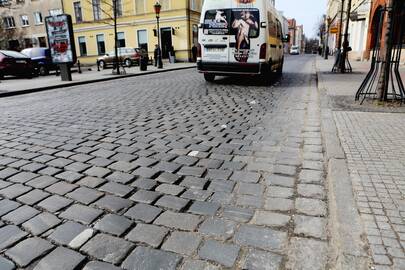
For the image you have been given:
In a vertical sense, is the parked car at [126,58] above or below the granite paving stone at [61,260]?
above

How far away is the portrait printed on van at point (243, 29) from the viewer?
1040 centimetres

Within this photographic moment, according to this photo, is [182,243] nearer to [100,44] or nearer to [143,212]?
[143,212]

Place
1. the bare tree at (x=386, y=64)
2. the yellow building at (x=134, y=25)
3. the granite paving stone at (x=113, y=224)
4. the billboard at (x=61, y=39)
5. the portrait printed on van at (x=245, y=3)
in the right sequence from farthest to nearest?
the yellow building at (x=134, y=25), the billboard at (x=61, y=39), the portrait printed on van at (x=245, y=3), the bare tree at (x=386, y=64), the granite paving stone at (x=113, y=224)

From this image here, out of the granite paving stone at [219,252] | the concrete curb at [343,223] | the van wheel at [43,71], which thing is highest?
the van wheel at [43,71]

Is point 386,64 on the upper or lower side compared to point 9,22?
lower

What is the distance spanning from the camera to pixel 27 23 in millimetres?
41875

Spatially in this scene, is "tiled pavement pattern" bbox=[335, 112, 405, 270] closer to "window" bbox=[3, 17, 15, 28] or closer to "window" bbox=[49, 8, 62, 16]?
"window" bbox=[49, 8, 62, 16]

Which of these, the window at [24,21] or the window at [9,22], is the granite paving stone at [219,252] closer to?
the window at [24,21]

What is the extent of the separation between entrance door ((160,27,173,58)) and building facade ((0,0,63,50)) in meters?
15.0

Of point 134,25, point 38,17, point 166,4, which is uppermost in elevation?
point 166,4

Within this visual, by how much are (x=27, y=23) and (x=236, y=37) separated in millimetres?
41277

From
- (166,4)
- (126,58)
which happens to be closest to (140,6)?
(166,4)

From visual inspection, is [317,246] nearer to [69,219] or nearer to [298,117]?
[69,219]

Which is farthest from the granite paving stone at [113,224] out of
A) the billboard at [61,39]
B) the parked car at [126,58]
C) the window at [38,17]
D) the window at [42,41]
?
the window at [38,17]
